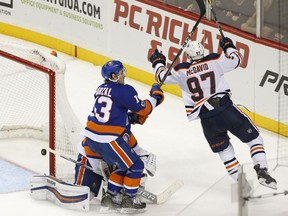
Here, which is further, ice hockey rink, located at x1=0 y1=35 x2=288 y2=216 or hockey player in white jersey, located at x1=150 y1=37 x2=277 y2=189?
hockey player in white jersey, located at x1=150 y1=37 x2=277 y2=189

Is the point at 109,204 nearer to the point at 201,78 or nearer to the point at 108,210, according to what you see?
the point at 108,210

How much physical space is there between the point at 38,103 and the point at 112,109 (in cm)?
138

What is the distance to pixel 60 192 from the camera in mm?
8312

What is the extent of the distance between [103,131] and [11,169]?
135 centimetres

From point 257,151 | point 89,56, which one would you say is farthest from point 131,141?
point 89,56

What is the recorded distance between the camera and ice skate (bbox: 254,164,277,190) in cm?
699

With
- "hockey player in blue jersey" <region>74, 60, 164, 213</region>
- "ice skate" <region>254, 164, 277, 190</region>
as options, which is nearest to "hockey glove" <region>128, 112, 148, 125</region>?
"hockey player in blue jersey" <region>74, 60, 164, 213</region>

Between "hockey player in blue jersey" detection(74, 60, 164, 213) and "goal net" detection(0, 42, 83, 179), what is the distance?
63 centimetres

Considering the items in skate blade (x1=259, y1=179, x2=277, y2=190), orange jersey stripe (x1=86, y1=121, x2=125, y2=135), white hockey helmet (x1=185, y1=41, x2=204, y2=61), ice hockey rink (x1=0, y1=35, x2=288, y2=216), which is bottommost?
ice hockey rink (x1=0, y1=35, x2=288, y2=216)

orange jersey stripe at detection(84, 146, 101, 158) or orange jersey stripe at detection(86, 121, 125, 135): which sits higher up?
orange jersey stripe at detection(86, 121, 125, 135)

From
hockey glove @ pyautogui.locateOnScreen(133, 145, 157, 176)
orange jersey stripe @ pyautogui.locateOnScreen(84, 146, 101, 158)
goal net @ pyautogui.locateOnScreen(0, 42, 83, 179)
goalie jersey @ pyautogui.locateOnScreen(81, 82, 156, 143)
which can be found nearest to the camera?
goalie jersey @ pyautogui.locateOnScreen(81, 82, 156, 143)

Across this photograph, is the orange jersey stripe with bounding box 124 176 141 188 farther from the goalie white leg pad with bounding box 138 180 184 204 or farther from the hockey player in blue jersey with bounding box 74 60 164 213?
the goalie white leg pad with bounding box 138 180 184 204

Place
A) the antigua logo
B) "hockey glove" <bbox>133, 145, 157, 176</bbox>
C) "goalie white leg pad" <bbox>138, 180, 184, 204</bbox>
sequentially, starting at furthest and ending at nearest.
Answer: the antigua logo → "hockey glove" <bbox>133, 145, 157, 176</bbox> → "goalie white leg pad" <bbox>138, 180, 184, 204</bbox>

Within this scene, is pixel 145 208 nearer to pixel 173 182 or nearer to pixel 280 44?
pixel 173 182
